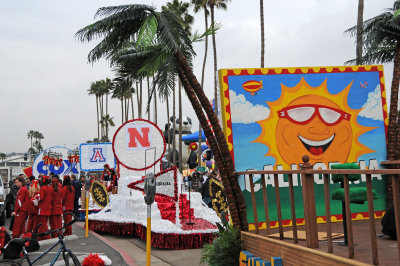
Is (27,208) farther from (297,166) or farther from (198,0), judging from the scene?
(198,0)

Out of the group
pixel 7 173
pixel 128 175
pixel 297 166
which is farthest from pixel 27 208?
pixel 7 173

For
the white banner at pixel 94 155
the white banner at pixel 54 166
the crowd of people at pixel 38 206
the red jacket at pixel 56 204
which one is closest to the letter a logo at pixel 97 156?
the white banner at pixel 94 155

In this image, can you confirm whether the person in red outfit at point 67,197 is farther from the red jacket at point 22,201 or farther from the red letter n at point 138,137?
the red letter n at point 138,137

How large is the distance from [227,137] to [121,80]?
2.21m

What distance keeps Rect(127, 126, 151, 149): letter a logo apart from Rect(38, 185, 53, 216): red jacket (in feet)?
9.55

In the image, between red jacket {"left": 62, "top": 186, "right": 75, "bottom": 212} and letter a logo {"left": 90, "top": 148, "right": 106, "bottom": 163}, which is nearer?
red jacket {"left": 62, "top": 186, "right": 75, "bottom": 212}

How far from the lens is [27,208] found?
1222 cm

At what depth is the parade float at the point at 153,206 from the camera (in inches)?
449

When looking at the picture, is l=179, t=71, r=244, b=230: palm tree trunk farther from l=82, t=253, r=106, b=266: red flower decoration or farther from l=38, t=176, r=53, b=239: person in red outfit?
l=38, t=176, r=53, b=239: person in red outfit

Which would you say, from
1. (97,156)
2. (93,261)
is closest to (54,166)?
(97,156)

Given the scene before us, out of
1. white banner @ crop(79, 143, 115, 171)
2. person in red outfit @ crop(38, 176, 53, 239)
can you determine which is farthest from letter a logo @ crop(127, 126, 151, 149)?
white banner @ crop(79, 143, 115, 171)

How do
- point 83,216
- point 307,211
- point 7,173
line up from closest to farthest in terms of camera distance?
point 307,211
point 83,216
point 7,173

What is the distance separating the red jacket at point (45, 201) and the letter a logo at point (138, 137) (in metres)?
2.91

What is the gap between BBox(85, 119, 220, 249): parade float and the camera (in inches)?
449
